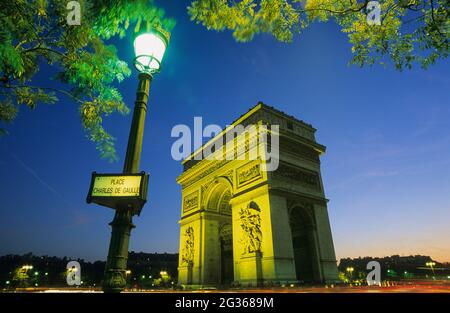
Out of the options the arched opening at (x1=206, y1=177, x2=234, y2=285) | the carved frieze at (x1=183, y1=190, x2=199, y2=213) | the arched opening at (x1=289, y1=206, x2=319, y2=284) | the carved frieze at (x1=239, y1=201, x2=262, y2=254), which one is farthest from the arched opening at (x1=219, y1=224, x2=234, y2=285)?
the arched opening at (x1=289, y1=206, x2=319, y2=284)

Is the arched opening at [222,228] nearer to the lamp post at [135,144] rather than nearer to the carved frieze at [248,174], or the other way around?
the carved frieze at [248,174]

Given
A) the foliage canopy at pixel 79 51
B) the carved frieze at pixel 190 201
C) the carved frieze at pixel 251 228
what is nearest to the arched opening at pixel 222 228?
the carved frieze at pixel 190 201

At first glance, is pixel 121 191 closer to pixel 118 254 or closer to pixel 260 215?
pixel 118 254

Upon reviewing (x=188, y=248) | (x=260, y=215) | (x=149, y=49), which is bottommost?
(x=188, y=248)

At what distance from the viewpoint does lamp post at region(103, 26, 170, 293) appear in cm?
299

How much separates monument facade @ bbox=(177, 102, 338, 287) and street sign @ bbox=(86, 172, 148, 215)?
13.1 meters

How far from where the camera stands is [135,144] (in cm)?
363

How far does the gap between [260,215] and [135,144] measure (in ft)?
45.6

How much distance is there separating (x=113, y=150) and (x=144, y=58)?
341cm

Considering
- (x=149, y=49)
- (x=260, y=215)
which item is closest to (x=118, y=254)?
(x=149, y=49)

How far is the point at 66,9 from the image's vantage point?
5.71 m
